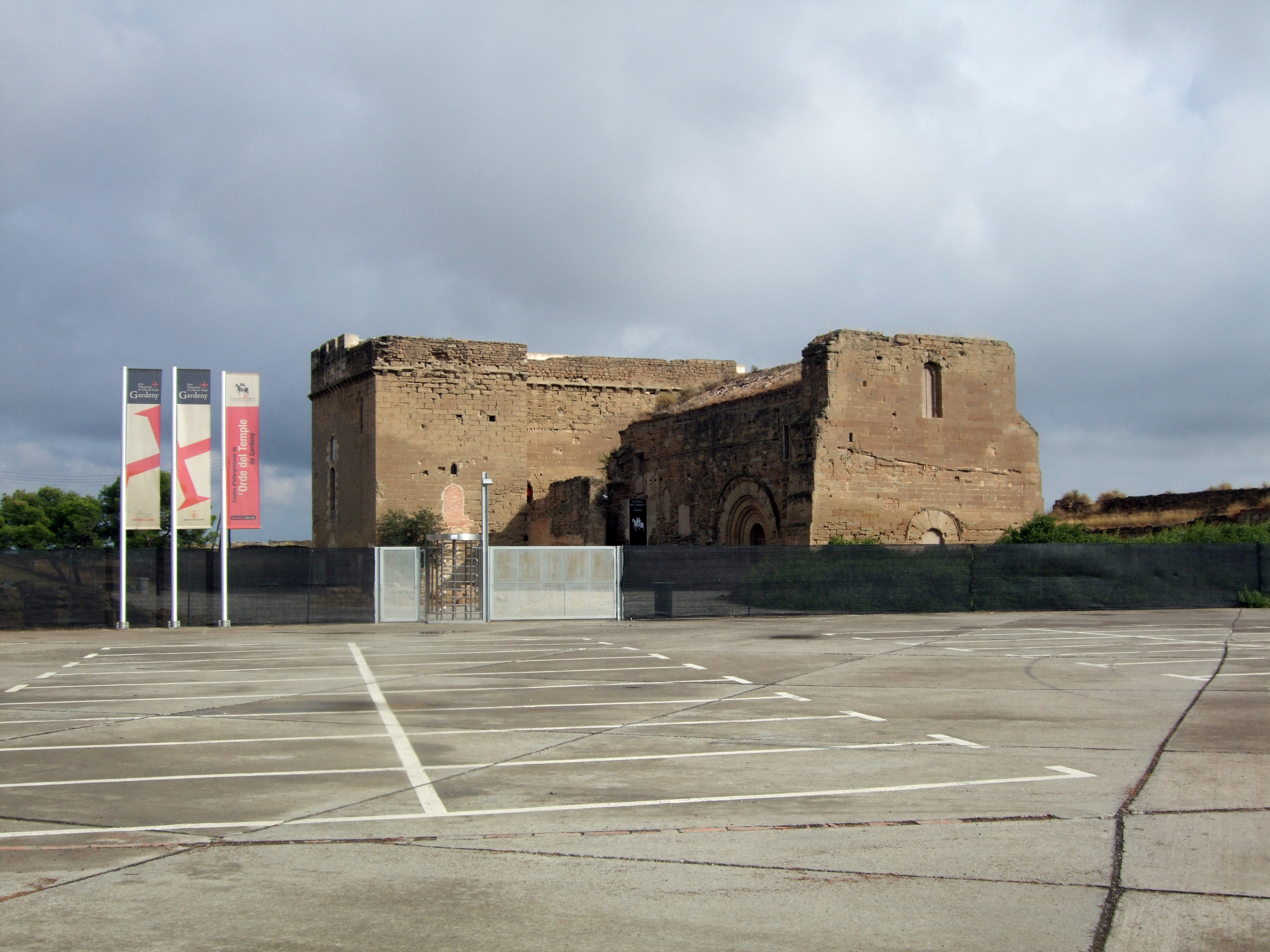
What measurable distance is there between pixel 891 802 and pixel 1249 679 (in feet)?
29.0

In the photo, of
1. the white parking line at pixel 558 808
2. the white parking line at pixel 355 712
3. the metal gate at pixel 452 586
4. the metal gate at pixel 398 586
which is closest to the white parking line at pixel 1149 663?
the white parking line at pixel 355 712

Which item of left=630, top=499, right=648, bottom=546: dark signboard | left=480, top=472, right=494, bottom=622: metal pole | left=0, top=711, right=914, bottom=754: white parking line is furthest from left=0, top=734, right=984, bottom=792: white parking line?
left=630, top=499, right=648, bottom=546: dark signboard

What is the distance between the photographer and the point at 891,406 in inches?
1267

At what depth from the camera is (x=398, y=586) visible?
27.3 m

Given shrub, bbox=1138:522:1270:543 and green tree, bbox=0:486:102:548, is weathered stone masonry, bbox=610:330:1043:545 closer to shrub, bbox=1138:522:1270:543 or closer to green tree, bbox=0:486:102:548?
shrub, bbox=1138:522:1270:543

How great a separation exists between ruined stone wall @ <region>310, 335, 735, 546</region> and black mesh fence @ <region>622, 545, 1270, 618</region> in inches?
439

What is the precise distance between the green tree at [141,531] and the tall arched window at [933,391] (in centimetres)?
3593

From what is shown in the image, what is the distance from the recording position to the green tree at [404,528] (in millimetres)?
37562

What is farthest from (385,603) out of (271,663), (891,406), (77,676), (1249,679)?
(1249,679)

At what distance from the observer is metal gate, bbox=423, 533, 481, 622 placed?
89.8 ft

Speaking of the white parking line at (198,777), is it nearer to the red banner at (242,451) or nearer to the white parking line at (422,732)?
the white parking line at (422,732)

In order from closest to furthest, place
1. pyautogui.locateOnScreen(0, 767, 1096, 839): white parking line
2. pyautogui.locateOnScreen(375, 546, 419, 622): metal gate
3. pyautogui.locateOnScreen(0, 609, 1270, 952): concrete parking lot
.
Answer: pyautogui.locateOnScreen(0, 609, 1270, 952): concrete parking lot → pyautogui.locateOnScreen(0, 767, 1096, 839): white parking line → pyautogui.locateOnScreen(375, 546, 419, 622): metal gate

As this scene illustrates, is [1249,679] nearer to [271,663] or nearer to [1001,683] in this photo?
[1001,683]

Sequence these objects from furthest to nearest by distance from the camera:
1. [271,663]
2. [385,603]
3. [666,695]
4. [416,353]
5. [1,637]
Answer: [416,353], [385,603], [1,637], [271,663], [666,695]
